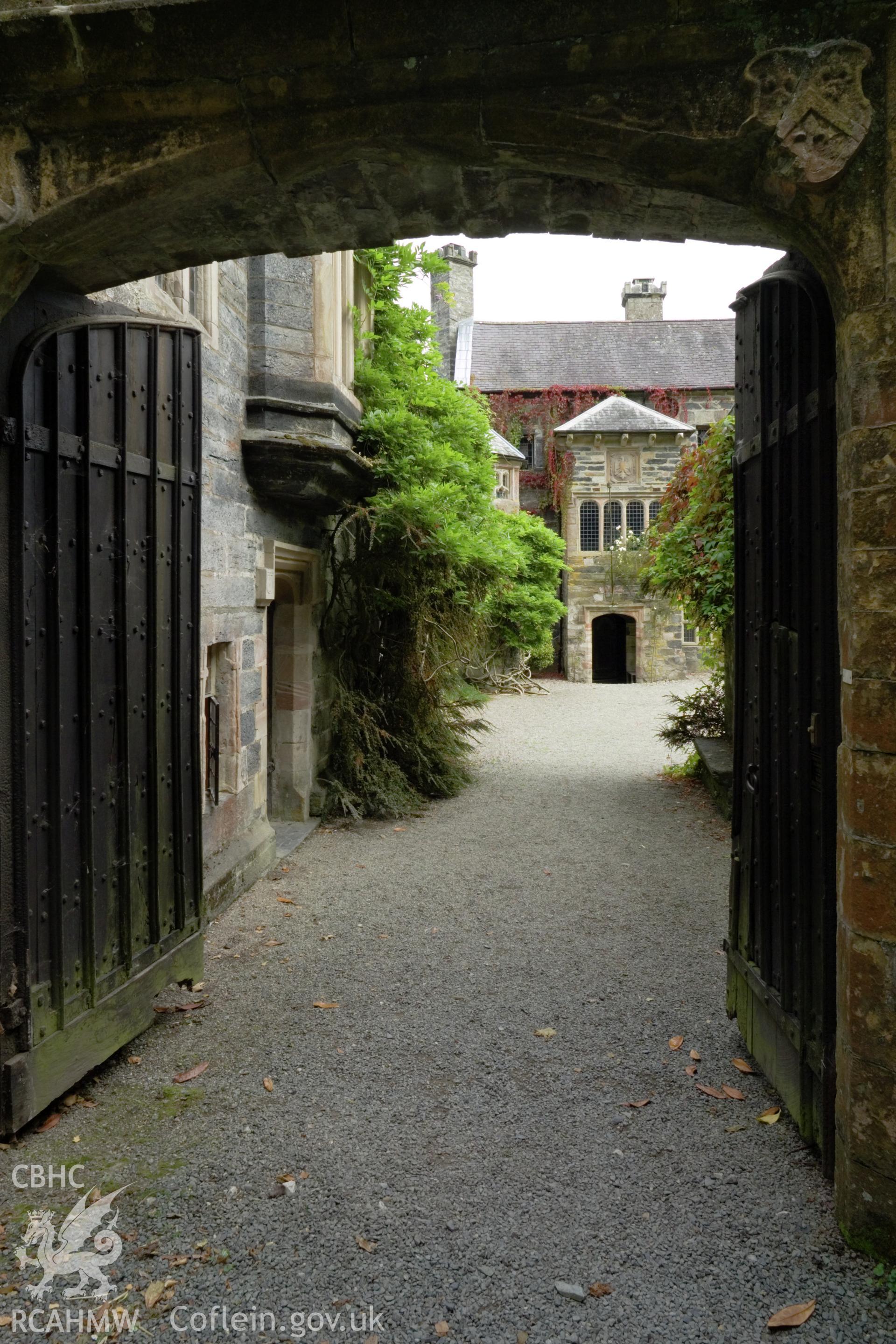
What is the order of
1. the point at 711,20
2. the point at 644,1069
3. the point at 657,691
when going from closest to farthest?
the point at 711,20 → the point at 644,1069 → the point at 657,691

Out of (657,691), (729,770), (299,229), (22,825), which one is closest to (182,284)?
(299,229)

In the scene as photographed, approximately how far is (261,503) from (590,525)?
1889 cm

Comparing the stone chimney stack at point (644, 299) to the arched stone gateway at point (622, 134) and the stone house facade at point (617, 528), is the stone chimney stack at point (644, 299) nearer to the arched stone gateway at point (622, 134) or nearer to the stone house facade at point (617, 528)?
the stone house facade at point (617, 528)

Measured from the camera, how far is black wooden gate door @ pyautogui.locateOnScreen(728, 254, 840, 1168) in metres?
2.61

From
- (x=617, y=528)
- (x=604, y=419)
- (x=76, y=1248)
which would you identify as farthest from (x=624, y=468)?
(x=76, y=1248)

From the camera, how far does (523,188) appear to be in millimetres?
2602

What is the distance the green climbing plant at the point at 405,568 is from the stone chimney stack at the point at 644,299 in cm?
2161

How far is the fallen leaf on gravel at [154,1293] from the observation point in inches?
84.3

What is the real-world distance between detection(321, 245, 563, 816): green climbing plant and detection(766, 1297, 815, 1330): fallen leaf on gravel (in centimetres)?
585

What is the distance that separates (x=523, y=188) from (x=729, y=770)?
21.5 ft

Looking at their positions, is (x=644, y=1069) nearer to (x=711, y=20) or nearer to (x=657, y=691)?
(x=711, y=20)

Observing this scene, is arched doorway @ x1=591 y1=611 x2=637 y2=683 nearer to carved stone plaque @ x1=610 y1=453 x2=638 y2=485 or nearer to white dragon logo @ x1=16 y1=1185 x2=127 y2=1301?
carved stone plaque @ x1=610 y1=453 x2=638 y2=485

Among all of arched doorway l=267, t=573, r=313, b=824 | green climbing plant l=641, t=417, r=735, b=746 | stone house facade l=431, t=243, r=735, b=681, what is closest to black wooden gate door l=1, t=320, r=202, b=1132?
arched doorway l=267, t=573, r=313, b=824

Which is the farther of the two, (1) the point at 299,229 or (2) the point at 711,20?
(1) the point at 299,229
